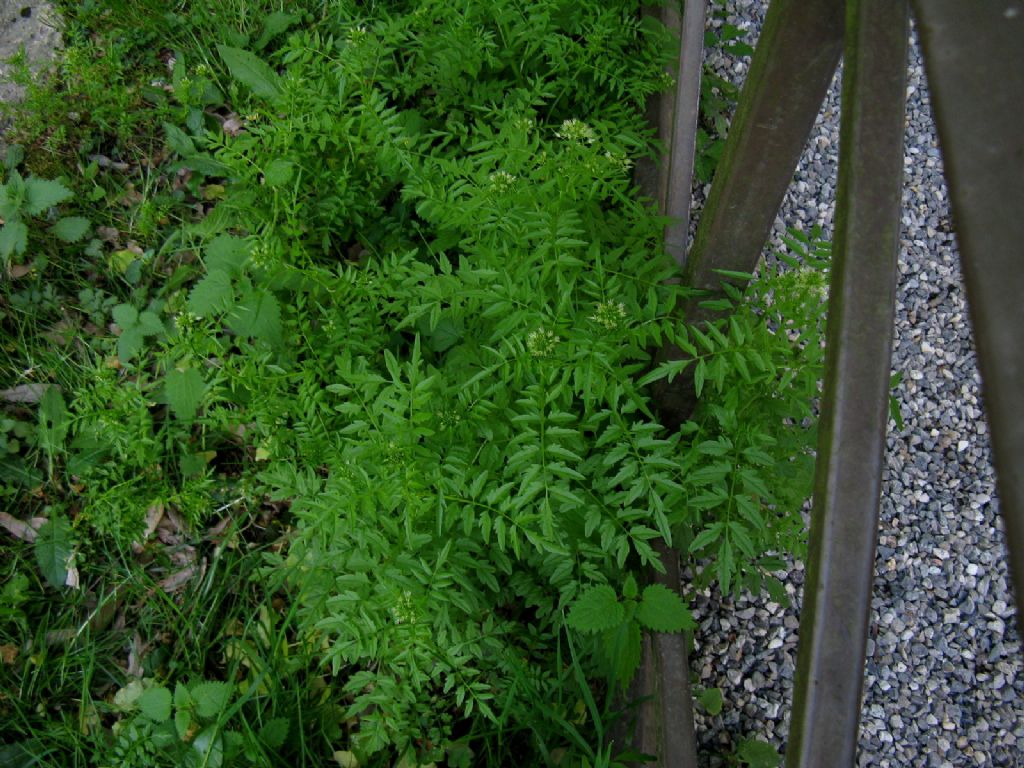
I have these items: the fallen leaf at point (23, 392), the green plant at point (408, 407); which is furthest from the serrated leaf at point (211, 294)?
the fallen leaf at point (23, 392)

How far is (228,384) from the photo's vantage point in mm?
Result: 2844

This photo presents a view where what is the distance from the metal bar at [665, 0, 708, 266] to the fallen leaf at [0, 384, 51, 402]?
8.66ft

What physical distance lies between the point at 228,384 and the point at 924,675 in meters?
2.64

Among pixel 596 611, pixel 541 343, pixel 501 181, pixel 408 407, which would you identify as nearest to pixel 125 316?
pixel 408 407

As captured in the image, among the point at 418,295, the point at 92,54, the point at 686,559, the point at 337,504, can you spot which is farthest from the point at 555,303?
the point at 92,54

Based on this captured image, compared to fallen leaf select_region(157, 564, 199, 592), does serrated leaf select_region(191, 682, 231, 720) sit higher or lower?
lower

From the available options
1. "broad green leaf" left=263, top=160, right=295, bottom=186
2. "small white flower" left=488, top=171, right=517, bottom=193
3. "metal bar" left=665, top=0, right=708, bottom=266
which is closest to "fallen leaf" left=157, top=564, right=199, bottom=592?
"broad green leaf" left=263, top=160, right=295, bottom=186

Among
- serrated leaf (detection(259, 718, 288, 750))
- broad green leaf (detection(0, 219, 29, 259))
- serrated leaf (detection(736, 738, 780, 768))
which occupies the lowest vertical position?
serrated leaf (detection(259, 718, 288, 750))

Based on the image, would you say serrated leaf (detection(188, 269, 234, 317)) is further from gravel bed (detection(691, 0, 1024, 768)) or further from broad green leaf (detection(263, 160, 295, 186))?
gravel bed (detection(691, 0, 1024, 768))

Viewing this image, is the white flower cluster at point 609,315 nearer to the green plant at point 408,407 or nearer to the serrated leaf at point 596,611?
the green plant at point 408,407

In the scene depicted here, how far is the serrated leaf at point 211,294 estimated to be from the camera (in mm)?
2705

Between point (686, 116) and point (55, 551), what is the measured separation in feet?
9.07

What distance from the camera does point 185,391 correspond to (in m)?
2.75

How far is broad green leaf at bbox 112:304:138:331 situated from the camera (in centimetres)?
309
